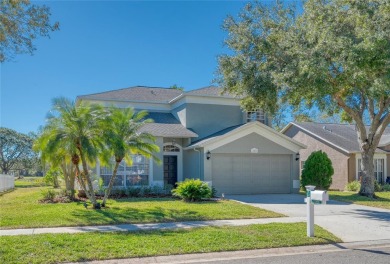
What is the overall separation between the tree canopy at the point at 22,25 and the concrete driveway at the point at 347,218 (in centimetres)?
984

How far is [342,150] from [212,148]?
11559 millimetres

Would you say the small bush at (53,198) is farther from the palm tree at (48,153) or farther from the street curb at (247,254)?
the street curb at (247,254)

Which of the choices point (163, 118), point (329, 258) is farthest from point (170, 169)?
point (329, 258)

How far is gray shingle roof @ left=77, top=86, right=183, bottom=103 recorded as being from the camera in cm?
2242

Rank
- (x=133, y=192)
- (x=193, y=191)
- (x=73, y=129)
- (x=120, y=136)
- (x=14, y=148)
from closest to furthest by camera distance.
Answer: (x=73, y=129) → (x=120, y=136) → (x=193, y=191) → (x=133, y=192) → (x=14, y=148)

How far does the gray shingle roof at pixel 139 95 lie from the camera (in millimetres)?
22422

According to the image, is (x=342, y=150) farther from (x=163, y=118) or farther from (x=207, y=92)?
(x=163, y=118)

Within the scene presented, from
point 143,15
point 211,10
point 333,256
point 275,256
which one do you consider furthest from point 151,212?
point 211,10

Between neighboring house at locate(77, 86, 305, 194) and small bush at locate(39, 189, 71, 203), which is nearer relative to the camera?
small bush at locate(39, 189, 71, 203)

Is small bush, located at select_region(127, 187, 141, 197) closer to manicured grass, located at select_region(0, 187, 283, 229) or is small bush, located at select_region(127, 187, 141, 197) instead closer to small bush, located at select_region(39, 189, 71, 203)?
small bush, located at select_region(39, 189, 71, 203)

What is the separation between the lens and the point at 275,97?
17000mm

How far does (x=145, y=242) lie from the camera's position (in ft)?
27.0

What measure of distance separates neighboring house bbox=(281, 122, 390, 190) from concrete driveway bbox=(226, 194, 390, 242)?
399 inches

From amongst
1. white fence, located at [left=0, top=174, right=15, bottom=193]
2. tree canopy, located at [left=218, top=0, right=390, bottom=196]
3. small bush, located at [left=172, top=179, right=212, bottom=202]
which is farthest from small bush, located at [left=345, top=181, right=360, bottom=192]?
white fence, located at [left=0, top=174, right=15, bottom=193]
